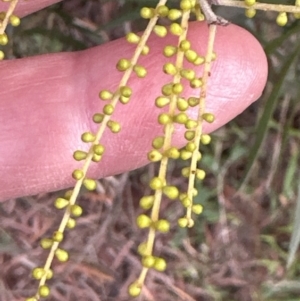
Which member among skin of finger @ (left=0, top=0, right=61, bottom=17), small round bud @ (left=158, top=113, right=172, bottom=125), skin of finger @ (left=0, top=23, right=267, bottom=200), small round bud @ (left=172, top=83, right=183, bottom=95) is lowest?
skin of finger @ (left=0, top=23, right=267, bottom=200)

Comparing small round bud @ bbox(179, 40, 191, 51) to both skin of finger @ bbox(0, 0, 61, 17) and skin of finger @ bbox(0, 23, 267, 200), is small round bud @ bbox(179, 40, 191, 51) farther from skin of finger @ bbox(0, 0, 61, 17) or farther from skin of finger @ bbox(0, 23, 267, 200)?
skin of finger @ bbox(0, 0, 61, 17)

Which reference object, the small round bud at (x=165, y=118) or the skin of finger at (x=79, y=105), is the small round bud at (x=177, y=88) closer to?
the small round bud at (x=165, y=118)

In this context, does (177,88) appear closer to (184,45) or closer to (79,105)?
(184,45)

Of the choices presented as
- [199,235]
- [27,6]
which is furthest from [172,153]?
[199,235]

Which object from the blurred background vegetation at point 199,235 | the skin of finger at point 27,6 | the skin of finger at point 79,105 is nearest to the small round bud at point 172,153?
the skin of finger at point 79,105

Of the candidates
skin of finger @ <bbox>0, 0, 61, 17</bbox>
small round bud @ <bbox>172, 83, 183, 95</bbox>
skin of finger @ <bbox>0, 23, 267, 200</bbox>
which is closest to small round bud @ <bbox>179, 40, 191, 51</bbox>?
small round bud @ <bbox>172, 83, 183, 95</bbox>

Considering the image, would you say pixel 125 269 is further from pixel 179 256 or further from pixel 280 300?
pixel 280 300

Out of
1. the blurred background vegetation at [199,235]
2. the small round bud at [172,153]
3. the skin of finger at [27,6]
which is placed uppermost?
the small round bud at [172,153]

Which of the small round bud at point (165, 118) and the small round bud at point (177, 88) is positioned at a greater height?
the small round bud at point (177, 88)

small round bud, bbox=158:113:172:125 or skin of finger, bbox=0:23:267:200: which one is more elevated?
small round bud, bbox=158:113:172:125
